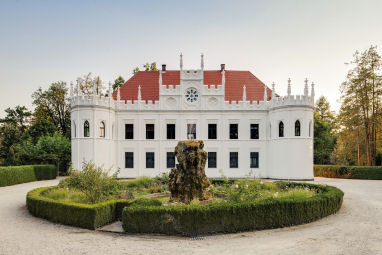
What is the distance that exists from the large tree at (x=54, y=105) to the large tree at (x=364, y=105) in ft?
136

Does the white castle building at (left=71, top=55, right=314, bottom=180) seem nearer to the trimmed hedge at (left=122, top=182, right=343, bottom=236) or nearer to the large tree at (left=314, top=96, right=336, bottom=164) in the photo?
the large tree at (left=314, top=96, right=336, bottom=164)

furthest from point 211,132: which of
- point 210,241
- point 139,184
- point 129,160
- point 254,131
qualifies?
point 210,241

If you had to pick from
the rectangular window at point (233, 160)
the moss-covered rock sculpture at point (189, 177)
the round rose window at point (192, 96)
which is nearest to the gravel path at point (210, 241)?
the moss-covered rock sculpture at point (189, 177)

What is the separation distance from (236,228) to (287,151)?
68.6ft

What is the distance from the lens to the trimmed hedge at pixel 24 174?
80.9ft

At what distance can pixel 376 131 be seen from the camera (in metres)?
35.2

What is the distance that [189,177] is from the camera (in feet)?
44.7

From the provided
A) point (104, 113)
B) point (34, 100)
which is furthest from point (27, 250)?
point (34, 100)

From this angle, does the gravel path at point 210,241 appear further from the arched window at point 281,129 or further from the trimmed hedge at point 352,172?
the trimmed hedge at point 352,172

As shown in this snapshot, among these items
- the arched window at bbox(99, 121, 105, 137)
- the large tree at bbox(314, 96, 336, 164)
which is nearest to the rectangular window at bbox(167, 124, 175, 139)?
the arched window at bbox(99, 121, 105, 137)

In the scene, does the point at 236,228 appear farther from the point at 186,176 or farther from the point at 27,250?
the point at 27,250

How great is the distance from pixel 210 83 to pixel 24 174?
22477 millimetres

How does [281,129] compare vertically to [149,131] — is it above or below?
above

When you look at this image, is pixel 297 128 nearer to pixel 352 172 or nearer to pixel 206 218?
pixel 352 172
